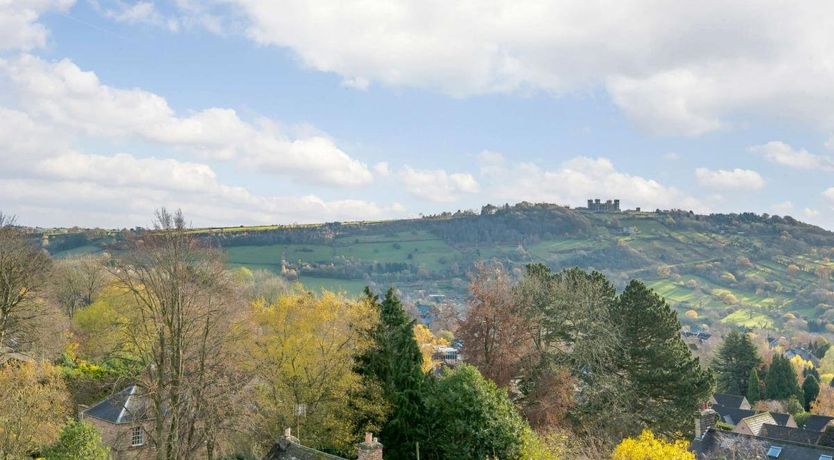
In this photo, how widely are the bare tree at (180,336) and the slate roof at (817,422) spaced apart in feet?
186

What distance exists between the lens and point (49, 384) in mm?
34125

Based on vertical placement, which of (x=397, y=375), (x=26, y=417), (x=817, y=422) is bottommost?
(x=817, y=422)

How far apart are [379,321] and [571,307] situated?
15105 mm

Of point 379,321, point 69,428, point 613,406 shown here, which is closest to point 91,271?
point 69,428

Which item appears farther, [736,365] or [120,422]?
[736,365]

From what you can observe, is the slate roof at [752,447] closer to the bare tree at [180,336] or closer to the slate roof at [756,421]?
the slate roof at [756,421]

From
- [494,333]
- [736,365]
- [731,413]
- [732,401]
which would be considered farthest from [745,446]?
[736,365]

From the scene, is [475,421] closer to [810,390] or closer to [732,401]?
[732,401]

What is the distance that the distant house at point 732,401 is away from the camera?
65.9m

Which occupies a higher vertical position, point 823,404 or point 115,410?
point 115,410

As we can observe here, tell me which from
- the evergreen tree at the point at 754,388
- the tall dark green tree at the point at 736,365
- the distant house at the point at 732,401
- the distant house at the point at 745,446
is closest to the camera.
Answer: the distant house at the point at 745,446

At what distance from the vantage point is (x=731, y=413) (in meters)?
63.4

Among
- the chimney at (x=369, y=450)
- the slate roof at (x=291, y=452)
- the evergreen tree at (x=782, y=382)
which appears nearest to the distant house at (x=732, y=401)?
the evergreen tree at (x=782, y=382)

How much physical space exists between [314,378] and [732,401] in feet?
179
